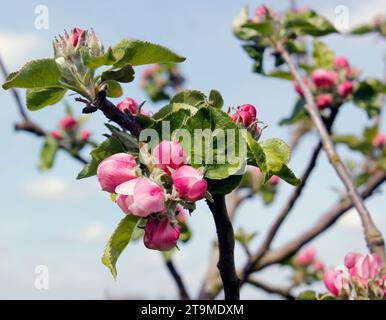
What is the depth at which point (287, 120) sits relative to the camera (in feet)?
9.70

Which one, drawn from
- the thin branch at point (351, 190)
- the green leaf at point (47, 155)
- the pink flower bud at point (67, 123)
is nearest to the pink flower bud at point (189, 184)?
the thin branch at point (351, 190)

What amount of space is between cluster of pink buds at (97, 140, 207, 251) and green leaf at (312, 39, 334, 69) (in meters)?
2.13

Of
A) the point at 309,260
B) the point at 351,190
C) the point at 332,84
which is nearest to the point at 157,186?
the point at 351,190

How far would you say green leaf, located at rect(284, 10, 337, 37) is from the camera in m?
2.71

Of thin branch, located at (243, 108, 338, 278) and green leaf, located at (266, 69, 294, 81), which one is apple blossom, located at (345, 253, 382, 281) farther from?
green leaf, located at (266, 69, 294, 81)

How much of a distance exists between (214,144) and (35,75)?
33 centimetres

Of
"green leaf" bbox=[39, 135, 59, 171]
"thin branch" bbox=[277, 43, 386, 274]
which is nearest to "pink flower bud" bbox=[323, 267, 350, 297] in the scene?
"thin branch" bbox=[277, 43, 386, 274]

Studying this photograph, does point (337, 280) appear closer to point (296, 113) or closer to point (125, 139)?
point (125, 139)

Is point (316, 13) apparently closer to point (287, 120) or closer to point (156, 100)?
point (287, 120)

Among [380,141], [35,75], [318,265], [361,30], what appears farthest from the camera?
[318,265]

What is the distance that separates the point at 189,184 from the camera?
3.39 feet

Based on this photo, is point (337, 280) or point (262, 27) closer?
point (337, 280)
